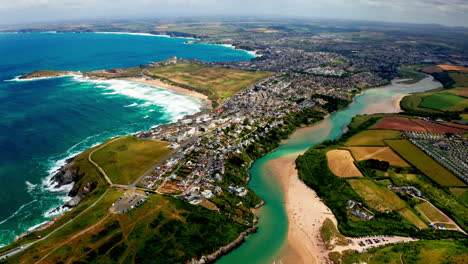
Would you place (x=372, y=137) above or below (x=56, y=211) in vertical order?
above

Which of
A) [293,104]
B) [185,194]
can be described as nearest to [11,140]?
[185,194]

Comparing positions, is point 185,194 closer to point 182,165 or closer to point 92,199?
point 182,165

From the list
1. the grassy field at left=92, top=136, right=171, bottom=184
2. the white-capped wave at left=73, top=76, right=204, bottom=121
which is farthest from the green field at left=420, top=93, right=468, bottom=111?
the grassy field at left=92, top=136, right=171, bottom=184

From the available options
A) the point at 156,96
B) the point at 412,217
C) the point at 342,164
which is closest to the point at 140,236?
the point at 342,164

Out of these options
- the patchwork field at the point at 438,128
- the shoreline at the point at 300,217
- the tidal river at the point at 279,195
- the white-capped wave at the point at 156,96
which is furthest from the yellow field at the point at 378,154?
the white-capped wave at the point at 156,96

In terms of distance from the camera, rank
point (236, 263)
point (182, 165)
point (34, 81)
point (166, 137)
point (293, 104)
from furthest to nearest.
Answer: point (34, 81)
point (293, 104)
point (166, 137)
point (182, 165)
point (236, 263)

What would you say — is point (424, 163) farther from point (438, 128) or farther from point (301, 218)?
point (301, 218)
